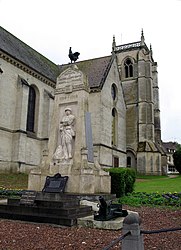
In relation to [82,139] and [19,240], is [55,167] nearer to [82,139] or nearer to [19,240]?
[82,139]

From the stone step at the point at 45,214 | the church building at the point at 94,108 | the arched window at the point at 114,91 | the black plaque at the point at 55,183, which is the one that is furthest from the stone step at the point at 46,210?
the arched window at the point at 114,91

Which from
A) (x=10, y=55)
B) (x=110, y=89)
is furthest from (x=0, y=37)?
(x=110, y=89)

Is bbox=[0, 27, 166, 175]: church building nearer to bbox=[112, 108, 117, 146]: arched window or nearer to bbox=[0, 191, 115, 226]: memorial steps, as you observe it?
bbox=[112, 108, 117, 146]: arched window

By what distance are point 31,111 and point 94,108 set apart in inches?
266

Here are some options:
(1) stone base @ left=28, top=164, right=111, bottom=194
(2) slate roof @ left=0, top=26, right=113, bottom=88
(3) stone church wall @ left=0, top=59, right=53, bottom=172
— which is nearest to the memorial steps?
(1) stone base @ left=28, top=164, right=111, bottom=194

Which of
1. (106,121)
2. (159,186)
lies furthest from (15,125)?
(159,186)

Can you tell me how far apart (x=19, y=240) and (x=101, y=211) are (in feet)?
6.51

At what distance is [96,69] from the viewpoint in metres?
32.1

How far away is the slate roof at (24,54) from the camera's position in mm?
25242

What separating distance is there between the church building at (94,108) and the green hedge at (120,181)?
18.0 feet

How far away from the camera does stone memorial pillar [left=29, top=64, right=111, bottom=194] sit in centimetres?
947

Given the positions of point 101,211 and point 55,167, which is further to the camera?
point 55,167

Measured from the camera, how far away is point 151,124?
37.1m

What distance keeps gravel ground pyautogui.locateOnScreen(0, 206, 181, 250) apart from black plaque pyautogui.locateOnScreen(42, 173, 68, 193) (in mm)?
2596
